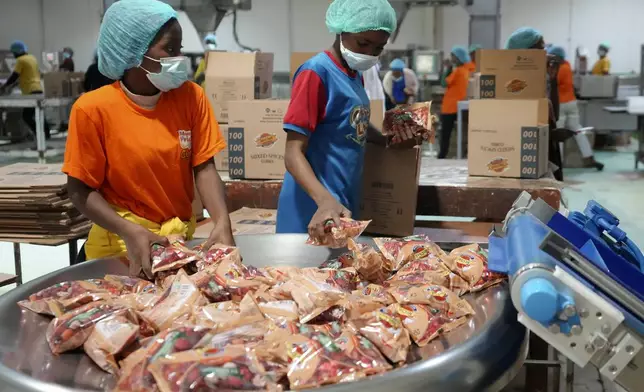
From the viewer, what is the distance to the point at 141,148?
5.43ft

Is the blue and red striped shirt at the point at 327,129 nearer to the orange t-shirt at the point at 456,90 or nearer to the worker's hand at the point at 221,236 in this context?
the worker's hand at the point at 221,236

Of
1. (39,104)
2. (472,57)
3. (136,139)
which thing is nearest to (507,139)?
(136,139)

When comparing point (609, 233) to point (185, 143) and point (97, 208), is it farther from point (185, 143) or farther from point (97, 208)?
point (97, 208)

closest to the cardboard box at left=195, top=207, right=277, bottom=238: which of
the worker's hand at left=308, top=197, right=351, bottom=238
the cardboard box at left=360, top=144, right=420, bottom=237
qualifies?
the cardboard box at left=360, top=144, right=420, bottom=237

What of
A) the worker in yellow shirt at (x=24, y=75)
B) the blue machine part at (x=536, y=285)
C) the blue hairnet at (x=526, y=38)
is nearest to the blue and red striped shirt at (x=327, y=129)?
the blue machine part at (x=536, y=285)

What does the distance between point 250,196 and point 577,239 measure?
1955mm

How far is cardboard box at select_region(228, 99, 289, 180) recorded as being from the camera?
3.16 meters

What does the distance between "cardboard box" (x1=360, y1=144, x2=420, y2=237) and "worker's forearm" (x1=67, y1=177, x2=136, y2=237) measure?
1119 mm

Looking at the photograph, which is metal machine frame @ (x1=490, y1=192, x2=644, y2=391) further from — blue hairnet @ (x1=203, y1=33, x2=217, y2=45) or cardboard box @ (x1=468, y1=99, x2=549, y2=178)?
blue hairnet @ (x1=203, y1=33, x2=217, y2=45)

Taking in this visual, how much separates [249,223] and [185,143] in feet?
3.50

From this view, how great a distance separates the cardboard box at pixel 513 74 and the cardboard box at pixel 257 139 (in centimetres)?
165

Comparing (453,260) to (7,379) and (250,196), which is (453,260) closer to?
(7,379)

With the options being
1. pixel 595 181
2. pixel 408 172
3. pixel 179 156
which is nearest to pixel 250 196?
pixel 408 172

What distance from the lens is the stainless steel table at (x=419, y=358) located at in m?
0.97
